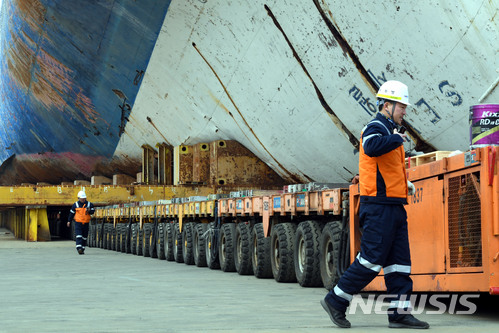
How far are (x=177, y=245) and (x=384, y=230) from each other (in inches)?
476

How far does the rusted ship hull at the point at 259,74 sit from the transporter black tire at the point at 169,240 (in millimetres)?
4543

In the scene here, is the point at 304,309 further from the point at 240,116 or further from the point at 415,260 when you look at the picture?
the point at 240,116

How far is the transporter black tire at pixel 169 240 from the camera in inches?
751

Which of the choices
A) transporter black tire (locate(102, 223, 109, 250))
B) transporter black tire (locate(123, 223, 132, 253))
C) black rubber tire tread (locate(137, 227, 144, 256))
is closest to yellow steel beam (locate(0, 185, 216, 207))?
transporter black tire (locate(102, 223, 109, 250))

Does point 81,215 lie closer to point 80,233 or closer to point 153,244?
point 80,233

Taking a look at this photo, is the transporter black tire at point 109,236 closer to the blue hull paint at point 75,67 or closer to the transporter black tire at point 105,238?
the transporter black tire at point 105,238

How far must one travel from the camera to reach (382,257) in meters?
6.60

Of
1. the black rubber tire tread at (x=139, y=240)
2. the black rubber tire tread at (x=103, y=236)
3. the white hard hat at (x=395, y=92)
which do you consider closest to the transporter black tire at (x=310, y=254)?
the white hard hat at (x=395, y=92)

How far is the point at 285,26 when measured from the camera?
20156 mm

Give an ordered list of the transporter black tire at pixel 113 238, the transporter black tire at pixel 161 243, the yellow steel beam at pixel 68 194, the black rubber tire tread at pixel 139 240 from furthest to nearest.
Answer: the yellow steel beam at pixel 68 194 < the transporter black tire at pixel 113 238 < the black rubber tire tread at pixel 139 240 < the transporter black tire at pixel 161 243

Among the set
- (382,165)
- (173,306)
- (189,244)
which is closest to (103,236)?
(189,244)

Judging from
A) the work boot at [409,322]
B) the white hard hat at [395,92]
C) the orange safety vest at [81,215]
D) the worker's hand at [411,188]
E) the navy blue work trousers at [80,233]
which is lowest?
the work boot at [409,322]

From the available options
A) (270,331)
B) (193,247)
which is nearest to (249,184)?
(193,247)

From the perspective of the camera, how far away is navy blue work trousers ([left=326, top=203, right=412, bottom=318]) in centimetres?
662
